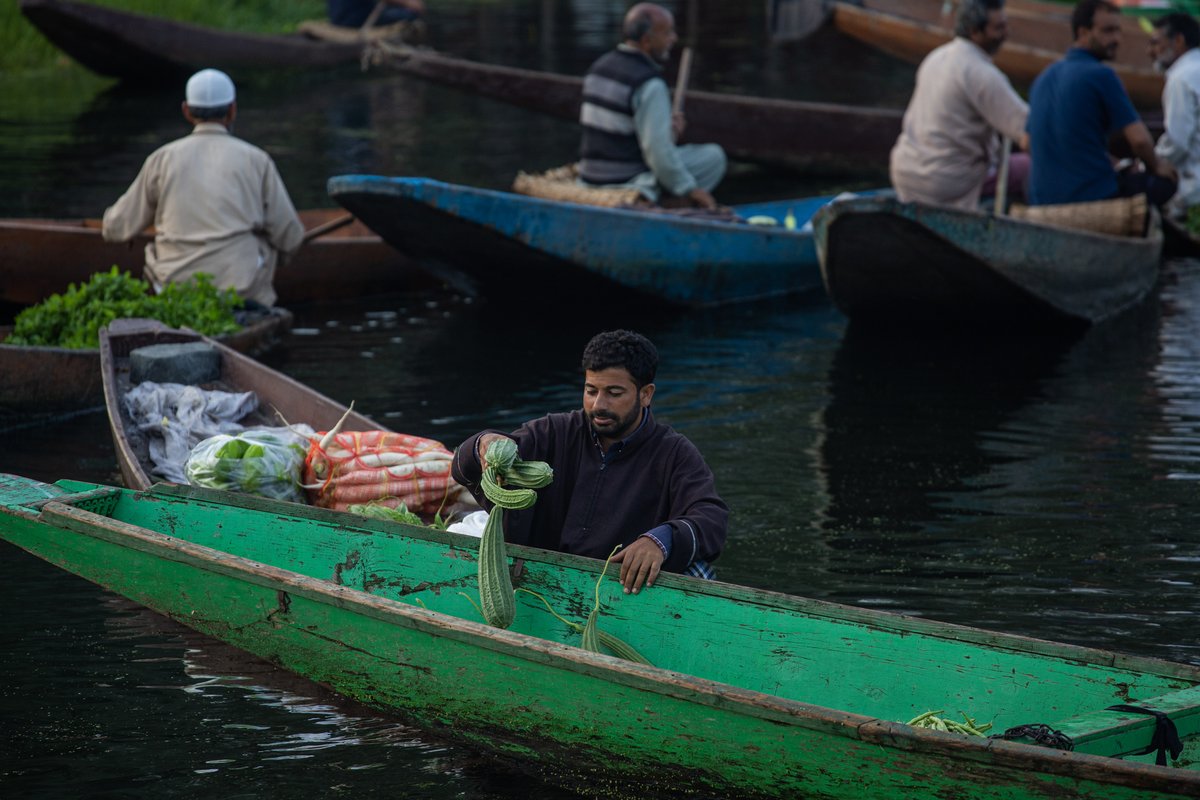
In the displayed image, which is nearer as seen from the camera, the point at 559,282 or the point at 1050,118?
the point at 1050,118

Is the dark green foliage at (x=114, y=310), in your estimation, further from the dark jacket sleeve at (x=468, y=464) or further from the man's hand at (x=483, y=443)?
the man's hand at (x=483, y=443)

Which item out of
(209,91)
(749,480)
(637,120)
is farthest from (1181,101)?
(209,91)

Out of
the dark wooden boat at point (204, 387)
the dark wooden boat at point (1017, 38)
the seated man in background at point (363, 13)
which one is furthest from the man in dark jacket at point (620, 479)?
the seated man in background at point (363, 13)

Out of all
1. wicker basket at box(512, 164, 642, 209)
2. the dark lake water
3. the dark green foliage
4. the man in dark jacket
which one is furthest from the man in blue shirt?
the man in dark jacket

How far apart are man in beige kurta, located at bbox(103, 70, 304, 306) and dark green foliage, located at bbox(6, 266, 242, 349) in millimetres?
353

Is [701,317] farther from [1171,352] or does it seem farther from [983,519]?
[983,519]

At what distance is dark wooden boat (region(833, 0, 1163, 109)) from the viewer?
1432 centimetres

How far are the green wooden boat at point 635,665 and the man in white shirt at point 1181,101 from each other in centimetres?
626

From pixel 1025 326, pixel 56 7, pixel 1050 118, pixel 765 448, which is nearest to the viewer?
pixel 765 448

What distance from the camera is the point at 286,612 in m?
4.34

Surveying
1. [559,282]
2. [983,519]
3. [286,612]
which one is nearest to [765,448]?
[983,519]

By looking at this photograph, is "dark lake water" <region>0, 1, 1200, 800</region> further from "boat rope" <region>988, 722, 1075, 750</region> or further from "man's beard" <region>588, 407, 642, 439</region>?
"boat rope" <region>988, 722, 1075, 750</region>

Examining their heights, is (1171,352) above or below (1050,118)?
below

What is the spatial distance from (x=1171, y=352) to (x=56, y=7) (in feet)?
39.1
